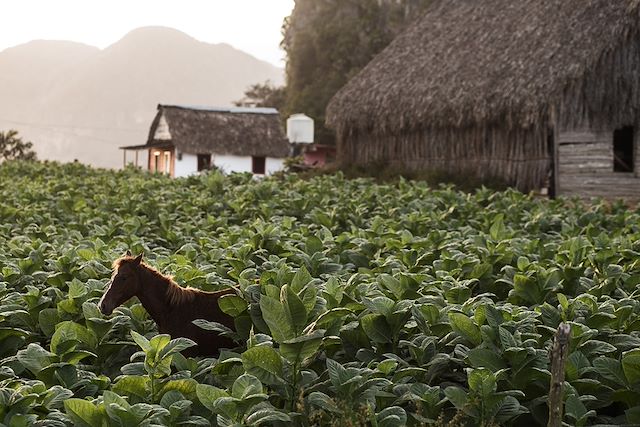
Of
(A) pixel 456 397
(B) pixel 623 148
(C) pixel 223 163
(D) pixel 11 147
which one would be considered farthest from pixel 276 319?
(D) pixel 11 147

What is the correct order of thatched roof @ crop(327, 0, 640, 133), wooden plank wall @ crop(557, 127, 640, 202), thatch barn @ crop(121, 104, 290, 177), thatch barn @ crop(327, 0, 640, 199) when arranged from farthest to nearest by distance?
thatch barn @ crop(121, 104, 290, 177)
wooden plank wall @ crop(557, 127, 640, 202)
thatch barn @ crop(327, 0, 640, 199)
thatched roof @ crop(327, 0, 640, 133)

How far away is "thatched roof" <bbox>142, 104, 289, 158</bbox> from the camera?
139ft

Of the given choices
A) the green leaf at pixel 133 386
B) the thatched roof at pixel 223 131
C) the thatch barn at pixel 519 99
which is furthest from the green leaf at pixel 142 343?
the thatched roof at pixel 223 131

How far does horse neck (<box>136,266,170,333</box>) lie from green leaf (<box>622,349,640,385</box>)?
2.15 metres

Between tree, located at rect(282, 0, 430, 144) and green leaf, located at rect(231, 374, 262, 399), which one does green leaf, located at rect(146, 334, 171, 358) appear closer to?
green leaf, located at rect(231, 374, 262, 399)

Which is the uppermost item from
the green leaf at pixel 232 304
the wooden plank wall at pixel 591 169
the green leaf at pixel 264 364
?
the wooden plank wall at pixel 591 169

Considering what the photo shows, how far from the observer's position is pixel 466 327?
10.5 ft

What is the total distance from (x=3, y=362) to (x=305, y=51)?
50722 mm

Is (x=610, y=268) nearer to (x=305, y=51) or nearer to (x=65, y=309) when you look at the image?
(x=65, y=309)

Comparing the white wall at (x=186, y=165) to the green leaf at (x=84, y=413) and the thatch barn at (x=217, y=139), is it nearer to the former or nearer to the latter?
the thatch barn at (x=217, y=139)

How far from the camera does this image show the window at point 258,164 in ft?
145

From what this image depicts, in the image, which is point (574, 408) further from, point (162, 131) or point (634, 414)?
point (162, 131)

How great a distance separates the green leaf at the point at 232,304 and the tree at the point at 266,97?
5401cm

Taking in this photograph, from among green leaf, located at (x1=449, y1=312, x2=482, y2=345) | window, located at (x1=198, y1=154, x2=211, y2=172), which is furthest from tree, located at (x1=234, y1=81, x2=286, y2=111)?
green leaf, located at (x1=449, y1=312, x2=482, y2=345)
